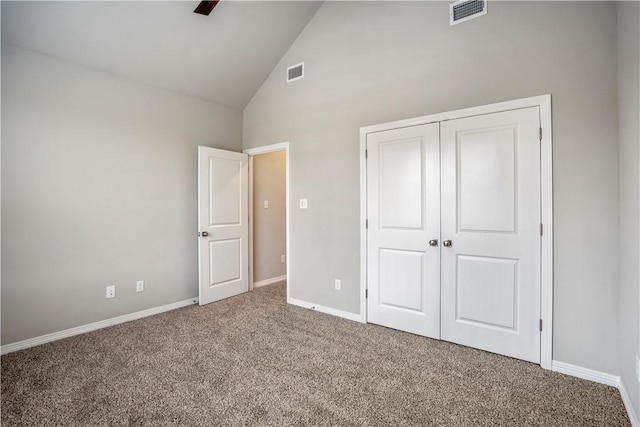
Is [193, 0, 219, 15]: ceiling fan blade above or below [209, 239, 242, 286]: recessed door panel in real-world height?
above

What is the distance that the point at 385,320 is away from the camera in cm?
313

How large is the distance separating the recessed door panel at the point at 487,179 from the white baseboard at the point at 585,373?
1.03m

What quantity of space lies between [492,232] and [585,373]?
44.3 inches

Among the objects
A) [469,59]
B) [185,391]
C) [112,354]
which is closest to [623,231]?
[469,59]

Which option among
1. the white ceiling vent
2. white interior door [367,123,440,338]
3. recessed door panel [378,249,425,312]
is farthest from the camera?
recessed door panel [378,249,425,312]

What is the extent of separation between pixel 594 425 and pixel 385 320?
165 cm

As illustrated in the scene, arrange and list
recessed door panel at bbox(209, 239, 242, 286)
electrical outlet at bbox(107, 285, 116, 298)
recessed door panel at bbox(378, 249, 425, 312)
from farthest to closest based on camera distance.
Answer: recessed door panel at bbox(209, 239, 242, 286), electrical outlet at bbox(107, 285, 116, 298), recessed door panel at bbox(378, 249, 425, 312)

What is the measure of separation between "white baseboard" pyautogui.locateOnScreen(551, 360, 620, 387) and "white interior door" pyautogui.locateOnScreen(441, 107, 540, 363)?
0.13 m

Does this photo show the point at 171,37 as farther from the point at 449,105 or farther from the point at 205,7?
the point at 449,105

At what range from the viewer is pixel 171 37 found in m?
3.16

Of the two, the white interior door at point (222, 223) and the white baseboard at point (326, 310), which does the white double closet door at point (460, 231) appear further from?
the white interior door at point (222, 223)

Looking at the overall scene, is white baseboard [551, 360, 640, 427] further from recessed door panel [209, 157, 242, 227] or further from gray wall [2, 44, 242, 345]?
gray wall [2, 44, 242, 345]

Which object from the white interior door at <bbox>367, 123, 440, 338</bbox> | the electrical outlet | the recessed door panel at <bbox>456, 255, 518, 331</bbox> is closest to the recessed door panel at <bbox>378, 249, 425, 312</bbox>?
the white interior door at <bbox>367, 123, 440, 338</bbox>

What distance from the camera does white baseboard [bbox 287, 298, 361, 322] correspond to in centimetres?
334
